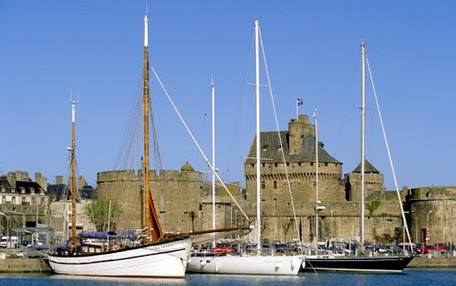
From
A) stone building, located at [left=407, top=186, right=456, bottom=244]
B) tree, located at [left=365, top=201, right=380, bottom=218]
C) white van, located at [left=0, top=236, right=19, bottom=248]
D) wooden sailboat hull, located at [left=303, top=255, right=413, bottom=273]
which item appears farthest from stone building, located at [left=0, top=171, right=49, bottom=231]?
wooden sailboat hull, located at [left=303, top=255, right=413, bottom=273]

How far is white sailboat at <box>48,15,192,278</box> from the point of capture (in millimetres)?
37562

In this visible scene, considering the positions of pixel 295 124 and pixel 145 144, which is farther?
pixel 295 124

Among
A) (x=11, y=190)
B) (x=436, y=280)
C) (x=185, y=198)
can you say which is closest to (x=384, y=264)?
(x=436, y=280)

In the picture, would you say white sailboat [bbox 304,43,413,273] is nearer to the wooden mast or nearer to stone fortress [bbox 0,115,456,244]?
the wooden mast

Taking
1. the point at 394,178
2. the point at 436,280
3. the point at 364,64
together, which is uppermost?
the point at 364,64

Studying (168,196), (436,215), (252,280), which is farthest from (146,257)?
(436,215)

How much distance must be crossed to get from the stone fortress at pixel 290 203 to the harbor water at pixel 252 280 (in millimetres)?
17801

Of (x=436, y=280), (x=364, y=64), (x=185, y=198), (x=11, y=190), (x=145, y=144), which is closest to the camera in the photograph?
(x=145, y=144)

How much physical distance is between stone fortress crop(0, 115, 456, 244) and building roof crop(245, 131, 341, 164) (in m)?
0.07

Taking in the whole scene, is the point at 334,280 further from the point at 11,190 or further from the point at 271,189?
the point at 11,190

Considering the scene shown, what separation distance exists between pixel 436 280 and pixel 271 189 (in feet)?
111

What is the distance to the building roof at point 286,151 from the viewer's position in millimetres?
74562

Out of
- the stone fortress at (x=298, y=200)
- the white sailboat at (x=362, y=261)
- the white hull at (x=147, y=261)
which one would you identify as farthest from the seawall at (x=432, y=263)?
the white hull at (x=147, y=261)

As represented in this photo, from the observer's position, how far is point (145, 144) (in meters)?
39.6
